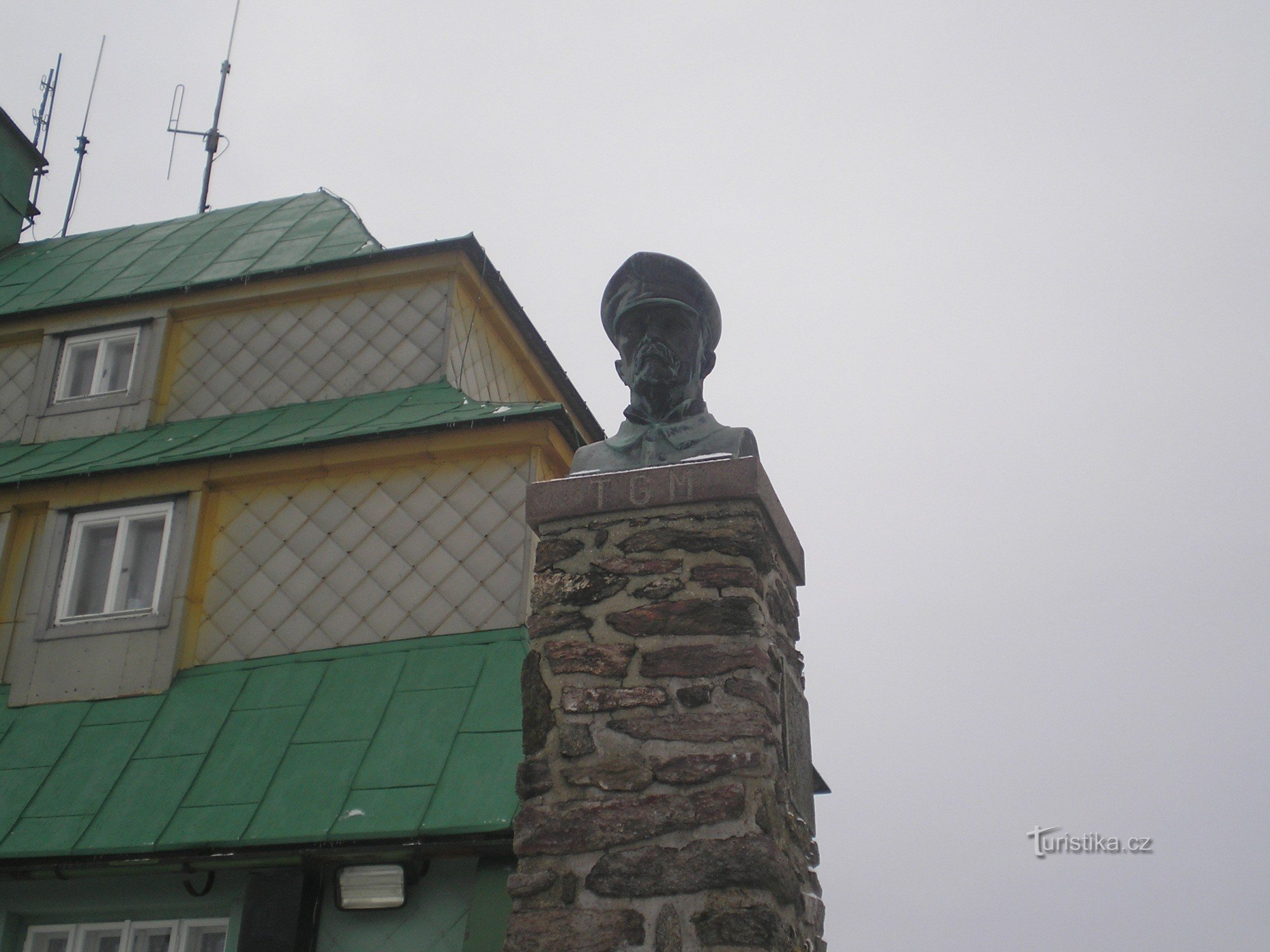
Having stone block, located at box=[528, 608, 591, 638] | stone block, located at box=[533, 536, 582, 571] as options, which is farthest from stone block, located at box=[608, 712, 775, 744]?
stone block, located at box=[533, 536, 582, 571]

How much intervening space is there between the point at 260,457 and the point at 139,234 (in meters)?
4.62

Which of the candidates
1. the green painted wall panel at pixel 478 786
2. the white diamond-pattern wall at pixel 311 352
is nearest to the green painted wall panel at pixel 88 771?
the green painted wall panel at pixel 478 786

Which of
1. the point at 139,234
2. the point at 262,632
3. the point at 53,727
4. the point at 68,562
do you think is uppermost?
the point at 139,234

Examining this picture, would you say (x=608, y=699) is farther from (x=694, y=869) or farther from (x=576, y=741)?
(x=694, y=869)

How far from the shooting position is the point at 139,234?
37.9 feet

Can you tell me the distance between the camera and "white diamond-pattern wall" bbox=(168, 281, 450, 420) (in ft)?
29.6

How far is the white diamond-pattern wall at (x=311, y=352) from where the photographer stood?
9023 millimetres

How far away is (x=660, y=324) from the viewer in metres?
4.90

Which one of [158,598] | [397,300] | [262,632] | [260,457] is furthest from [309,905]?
[397,300]

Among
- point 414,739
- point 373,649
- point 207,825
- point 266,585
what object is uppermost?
point 266,585

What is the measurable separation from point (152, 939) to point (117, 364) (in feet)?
16.4

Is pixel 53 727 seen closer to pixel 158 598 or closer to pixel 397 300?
pixel 158 598

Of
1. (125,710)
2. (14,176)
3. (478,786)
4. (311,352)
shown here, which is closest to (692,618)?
(478,786)

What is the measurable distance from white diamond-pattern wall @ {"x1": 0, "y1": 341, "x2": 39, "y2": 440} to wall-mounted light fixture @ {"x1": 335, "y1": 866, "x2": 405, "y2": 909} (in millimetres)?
5421
